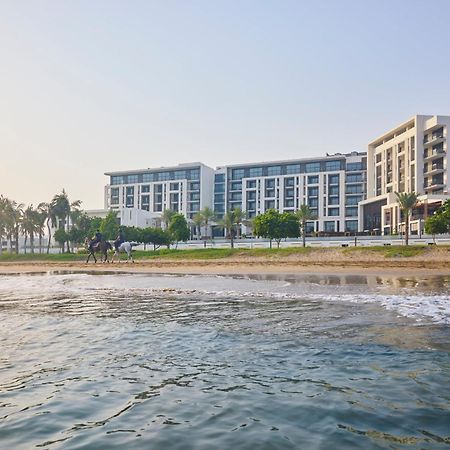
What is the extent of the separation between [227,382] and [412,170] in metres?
113

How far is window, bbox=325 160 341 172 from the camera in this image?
483 ft

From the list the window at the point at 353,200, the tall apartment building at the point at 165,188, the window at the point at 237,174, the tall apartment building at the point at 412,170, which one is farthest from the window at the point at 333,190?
the tall apartment building at the point at 165,188

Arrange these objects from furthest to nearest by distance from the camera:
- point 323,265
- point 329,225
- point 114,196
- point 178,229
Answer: point 114,196 → point 329,225 → point 178,229 → point 323,265

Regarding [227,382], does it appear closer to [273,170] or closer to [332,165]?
[332,165]

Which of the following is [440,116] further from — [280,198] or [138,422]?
[138,422]

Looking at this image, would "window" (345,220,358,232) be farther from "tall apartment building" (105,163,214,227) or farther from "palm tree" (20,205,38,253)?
"palm tree" (20,205,38,253)

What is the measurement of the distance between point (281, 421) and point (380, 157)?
130 m

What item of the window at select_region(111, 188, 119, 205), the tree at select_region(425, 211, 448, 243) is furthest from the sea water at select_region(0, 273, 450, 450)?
the window at select_region(111, 188, 119, 205)

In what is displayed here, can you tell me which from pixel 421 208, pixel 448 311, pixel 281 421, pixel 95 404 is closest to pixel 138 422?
pixel 95 404

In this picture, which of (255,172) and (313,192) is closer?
(313,192)

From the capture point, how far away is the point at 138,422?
5.77 m

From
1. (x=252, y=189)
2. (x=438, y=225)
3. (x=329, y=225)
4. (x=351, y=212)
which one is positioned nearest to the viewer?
(x=438, y=225)

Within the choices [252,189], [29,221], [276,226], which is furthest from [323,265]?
[252,189]

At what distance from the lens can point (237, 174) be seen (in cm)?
16238
